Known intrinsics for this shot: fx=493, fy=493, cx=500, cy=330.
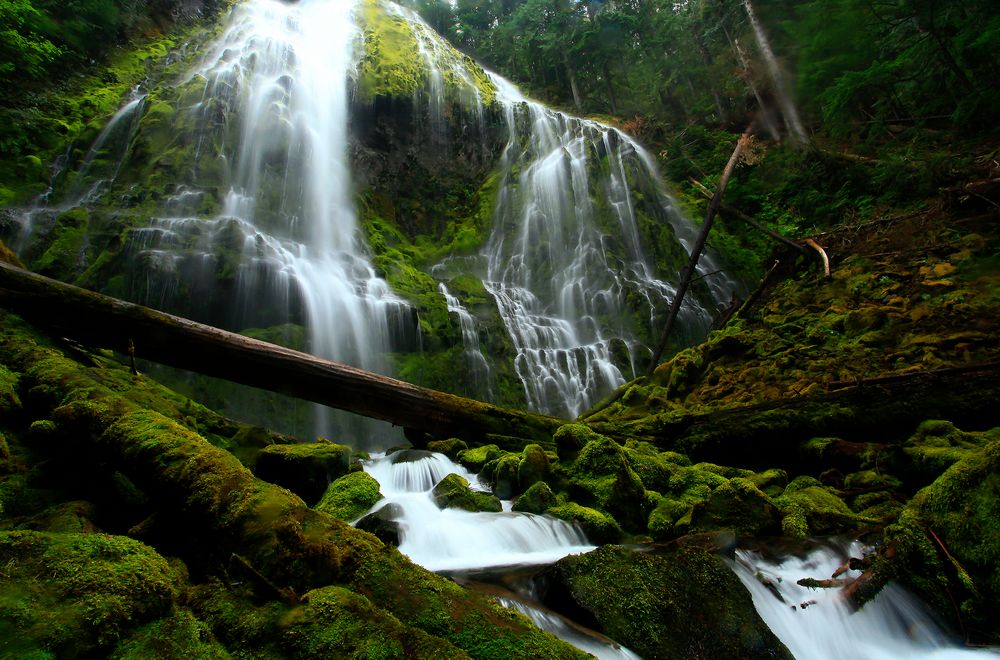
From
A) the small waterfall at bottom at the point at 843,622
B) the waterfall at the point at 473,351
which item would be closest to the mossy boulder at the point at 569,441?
the small waterfall at bottom at the point at 843,622

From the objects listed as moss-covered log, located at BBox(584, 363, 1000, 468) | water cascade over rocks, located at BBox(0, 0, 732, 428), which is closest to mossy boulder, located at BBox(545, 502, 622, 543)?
moss-covered log, located at BBox(584, 363, 1000, 468)

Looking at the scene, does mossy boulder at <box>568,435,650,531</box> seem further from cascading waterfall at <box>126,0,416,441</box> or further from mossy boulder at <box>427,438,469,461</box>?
cascading waterfall at <box>126,0,416,441</box>

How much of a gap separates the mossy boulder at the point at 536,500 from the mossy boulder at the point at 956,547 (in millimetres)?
2404

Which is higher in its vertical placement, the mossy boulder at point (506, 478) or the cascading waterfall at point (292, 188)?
the cascading waterfall at point (292, 188)

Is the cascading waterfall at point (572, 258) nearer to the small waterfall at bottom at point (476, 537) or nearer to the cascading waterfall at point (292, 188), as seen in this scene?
the cascading waterfall at point (292, 188)

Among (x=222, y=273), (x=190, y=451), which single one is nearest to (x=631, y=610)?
(x=190, y=451)

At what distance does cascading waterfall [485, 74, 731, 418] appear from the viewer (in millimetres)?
13922

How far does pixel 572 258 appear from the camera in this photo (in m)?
17.8

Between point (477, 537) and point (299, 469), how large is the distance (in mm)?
1761

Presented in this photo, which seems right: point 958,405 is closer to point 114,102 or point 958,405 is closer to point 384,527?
point 384,527

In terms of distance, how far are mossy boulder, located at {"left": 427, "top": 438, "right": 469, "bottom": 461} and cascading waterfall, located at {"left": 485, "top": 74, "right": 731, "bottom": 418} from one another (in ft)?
21.9

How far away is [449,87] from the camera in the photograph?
22.7m

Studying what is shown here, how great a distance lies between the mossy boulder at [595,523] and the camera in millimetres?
4137

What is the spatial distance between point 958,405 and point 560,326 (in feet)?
35.6
